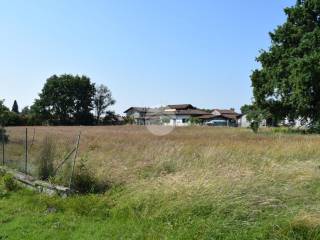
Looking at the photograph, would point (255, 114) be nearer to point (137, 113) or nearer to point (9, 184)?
point (9, 184)

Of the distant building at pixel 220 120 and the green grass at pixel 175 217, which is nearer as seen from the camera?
the green grass at pixel 175 217

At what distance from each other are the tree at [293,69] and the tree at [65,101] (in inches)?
2588

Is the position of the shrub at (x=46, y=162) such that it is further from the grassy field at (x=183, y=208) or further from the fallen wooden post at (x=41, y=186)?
the grassy field at (x=183, y=208)

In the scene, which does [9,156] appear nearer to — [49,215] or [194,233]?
[49,215]

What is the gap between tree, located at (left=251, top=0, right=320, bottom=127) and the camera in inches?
1261

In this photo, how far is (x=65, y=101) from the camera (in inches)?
3939

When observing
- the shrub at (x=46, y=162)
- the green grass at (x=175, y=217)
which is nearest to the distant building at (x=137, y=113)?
the shrub at (x=46, y=162)

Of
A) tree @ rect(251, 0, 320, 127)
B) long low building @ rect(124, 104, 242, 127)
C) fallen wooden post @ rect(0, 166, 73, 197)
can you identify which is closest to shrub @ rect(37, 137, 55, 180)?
fallen wooden post @ rect(0, 166, 73, 197)

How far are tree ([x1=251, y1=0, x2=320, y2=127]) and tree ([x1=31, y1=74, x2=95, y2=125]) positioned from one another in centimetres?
6574

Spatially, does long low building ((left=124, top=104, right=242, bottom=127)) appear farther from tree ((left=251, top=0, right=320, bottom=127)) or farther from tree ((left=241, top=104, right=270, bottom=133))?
tree ((left=251, top=0, right=320, bottom=127))

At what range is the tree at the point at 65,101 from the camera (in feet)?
318

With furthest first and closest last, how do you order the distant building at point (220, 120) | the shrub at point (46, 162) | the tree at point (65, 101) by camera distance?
1. the distant building at point (220, 120)
2. the tree at point (65, 101)
3. the shrub at point (46, 162)

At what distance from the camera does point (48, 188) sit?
10.5 metres

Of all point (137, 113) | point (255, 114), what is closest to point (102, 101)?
point (137, 113)
